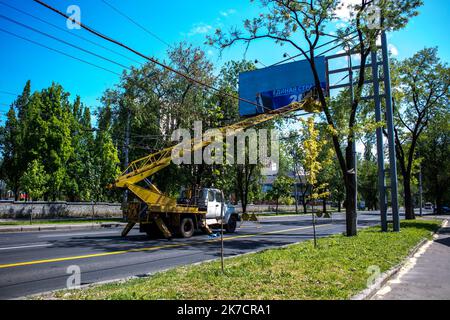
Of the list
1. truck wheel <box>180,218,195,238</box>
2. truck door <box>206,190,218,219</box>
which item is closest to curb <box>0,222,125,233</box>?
truck wheel <box>180,218,195,238</box>

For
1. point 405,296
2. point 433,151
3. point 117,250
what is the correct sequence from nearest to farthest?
point 405,296, point 117,250, point 433,151

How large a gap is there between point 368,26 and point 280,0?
4.04 meters

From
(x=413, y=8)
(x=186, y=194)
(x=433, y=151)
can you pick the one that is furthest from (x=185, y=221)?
(x=433, y=151)

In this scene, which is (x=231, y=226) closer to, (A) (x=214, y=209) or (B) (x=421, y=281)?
(A) (x=214, y=209)

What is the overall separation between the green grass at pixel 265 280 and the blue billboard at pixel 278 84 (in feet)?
36.9

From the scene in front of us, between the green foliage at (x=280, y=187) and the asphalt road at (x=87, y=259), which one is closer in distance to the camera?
the asphalt road at (x=87, y=259)

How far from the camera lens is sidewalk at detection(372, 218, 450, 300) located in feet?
20.1

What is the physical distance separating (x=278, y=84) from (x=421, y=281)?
49.1 ft

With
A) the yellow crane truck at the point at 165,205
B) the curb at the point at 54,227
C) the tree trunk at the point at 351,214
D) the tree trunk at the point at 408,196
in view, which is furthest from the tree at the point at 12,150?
the tree trunk at the point at 408,196

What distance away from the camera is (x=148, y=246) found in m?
12.4

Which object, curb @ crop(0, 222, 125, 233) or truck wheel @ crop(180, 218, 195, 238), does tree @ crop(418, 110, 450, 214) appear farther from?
curb @ crop(0, 222, 125, 233)

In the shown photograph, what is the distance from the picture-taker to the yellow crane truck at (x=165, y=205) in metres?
14.4

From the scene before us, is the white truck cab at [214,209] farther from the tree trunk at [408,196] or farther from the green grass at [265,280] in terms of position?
the tree trunk at [408,196]

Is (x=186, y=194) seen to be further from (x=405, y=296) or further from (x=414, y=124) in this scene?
(x=414, y=124)
